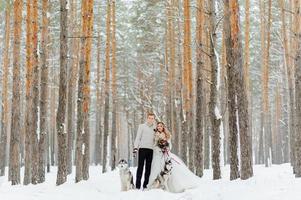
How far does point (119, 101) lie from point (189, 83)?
773 inches

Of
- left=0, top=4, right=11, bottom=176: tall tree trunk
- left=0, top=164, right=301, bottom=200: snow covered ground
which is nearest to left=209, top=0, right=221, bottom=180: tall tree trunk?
left=0, top=164, right=301, bottom=200: snow covered ground

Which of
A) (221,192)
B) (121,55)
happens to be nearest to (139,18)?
(121,55)

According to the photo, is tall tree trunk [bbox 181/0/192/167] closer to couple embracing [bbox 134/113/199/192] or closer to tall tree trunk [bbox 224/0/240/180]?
tall tree trunk [bbox 224/0/240/180]

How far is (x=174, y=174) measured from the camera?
10.4 m

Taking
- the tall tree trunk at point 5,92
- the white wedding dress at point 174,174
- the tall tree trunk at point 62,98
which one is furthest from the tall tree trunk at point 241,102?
the tall tree trunk at point 5,92

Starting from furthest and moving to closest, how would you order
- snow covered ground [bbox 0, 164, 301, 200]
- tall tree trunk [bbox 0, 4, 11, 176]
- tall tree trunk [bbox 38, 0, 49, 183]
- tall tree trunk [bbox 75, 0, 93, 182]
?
1. tall tree trunk [bbox 0, 4, 11, 176]
2. tall tree trunk [bbox 38, 0, 49, 183]
3. tall tree trunk [bbox 75, 0, 93, 182]
4. snow covered ground [bbox 0, 164, 301, 200]

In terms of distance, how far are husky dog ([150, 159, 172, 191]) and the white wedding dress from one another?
94mm

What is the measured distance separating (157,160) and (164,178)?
53 centimetres

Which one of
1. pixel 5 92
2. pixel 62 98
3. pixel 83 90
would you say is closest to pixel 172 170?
pixel 62 98

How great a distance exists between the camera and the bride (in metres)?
10.3

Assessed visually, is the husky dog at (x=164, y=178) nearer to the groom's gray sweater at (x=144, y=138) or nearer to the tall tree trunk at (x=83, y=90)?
the groom's gray sweater at (x=144, y=138)

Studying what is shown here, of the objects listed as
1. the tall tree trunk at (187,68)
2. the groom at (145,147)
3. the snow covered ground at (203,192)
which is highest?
the tall tree trunk at (187,68)

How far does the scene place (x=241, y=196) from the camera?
7539mm

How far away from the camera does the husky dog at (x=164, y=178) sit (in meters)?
10.4
